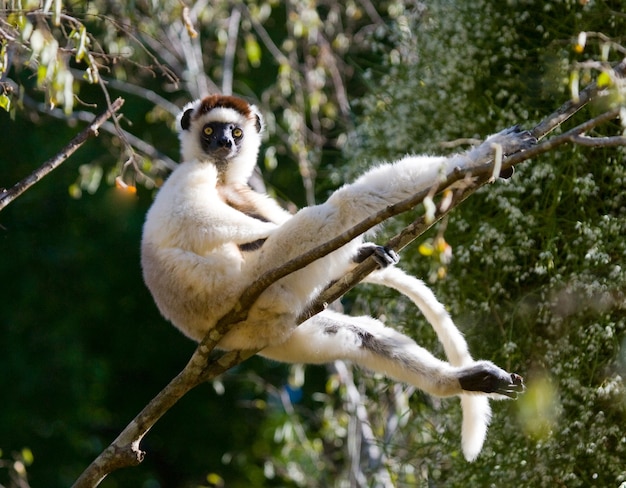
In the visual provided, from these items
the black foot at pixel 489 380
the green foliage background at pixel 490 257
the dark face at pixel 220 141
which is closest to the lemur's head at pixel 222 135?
the dark face at pixel 220 141

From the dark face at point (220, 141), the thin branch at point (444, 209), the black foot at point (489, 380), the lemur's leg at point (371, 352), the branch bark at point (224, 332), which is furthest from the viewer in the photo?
the dark face at point (220, 141)

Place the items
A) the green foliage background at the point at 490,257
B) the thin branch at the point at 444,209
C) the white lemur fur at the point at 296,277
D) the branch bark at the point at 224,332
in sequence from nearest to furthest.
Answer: the thin branch at the point at 444,209
the branch bark at the point at 224,332
the white lemur fur at the point at 296,277
the green foliage background at the point at 490,257

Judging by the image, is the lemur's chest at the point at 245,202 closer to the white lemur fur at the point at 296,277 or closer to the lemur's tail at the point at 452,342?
the white lemur fur at the point at 296,277

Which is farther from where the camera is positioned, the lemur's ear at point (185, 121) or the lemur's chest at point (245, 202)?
the lemur's ear at point (185, 121)

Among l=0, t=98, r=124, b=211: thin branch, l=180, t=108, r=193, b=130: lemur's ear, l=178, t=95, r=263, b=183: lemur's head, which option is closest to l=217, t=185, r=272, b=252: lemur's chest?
l=178, t=95, r=263, b=183: lemur's head

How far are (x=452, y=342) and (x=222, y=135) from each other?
165 cm

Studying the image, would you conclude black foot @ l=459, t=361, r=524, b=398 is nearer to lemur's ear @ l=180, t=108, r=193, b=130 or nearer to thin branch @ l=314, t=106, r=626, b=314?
thin branch @ l=314, t=106, r=626, b=314

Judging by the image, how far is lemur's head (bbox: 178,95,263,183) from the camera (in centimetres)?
517

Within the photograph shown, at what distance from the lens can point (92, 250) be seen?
422 inches

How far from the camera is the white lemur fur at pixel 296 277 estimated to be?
4090 millimetres

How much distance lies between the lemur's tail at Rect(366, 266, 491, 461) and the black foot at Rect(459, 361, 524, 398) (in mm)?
106

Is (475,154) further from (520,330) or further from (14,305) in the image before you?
(14,305)

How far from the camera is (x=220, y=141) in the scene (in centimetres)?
517

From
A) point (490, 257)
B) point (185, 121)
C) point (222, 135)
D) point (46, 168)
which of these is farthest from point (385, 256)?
point (185, 121)
